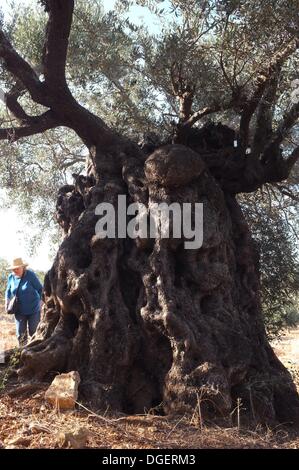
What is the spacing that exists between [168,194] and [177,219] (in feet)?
1.32

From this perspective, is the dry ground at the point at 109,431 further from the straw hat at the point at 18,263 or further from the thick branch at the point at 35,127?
the thick branch at the point at 35,127

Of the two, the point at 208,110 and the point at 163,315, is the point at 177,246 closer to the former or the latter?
the point at 163,315

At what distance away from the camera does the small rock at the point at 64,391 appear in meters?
4.65

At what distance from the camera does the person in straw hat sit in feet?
25.3

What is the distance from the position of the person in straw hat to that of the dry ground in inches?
113

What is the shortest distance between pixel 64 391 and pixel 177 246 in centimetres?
211

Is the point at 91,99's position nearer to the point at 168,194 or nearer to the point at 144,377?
the point at 168,194

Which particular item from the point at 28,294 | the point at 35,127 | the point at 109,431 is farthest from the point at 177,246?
the point at 28,294

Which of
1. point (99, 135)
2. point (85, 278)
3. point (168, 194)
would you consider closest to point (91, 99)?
point (99, 135)

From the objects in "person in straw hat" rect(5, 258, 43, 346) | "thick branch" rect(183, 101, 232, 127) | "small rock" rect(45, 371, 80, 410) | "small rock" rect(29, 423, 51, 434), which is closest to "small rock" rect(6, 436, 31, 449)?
"small rock" rect(29, 423, 51, 434)

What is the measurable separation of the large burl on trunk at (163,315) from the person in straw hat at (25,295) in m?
1.60

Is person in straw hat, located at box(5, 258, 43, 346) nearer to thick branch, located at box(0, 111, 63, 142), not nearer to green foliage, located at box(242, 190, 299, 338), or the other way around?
thick branch, located at box(0, 111, 63, 142)

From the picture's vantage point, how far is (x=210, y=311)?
5.70 metres

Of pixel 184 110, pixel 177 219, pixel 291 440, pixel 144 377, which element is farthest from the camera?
pixel 184 110
